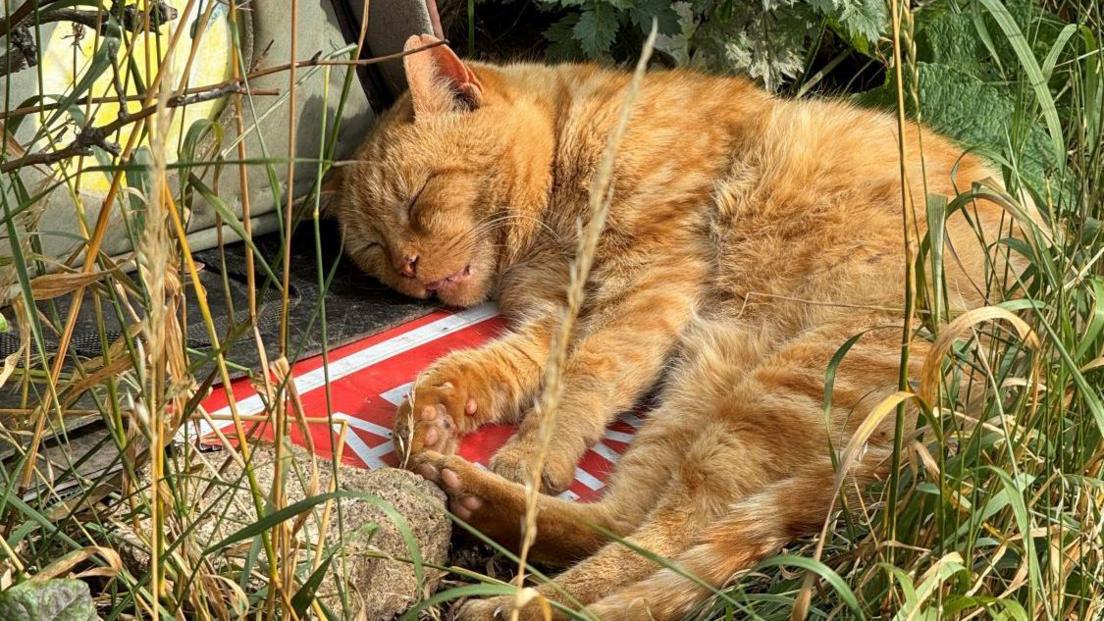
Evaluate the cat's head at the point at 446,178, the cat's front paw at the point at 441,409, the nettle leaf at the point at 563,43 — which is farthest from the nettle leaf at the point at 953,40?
the cat's front paw at the point at 441,409

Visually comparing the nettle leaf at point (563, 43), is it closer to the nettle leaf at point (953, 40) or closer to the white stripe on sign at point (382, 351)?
the white stripe on sign at point (382, 351)

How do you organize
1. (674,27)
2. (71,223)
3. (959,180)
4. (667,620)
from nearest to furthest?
(667,620) → (959,180) → (71,223) → (674,27)

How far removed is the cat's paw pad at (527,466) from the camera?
2.19m

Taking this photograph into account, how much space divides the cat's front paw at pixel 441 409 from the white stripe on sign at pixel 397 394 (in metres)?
0.09

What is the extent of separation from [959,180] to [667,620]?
4.24 ft

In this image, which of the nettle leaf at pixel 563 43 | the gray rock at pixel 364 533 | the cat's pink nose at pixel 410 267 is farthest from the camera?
the nettle leaf at pixel 563 43

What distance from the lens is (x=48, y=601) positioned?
1172 mm

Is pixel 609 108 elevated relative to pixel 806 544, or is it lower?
elevated

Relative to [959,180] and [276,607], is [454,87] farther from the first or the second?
[276,607]


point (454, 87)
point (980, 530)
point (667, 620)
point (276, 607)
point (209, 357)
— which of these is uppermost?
point (454, 87)

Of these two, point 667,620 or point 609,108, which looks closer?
point 667,620

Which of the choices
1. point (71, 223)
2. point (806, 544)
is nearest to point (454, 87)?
point (71, 223)

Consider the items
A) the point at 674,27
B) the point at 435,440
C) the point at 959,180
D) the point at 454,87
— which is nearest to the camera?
the point at 435,440

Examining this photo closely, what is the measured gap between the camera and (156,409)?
43.4 inches
